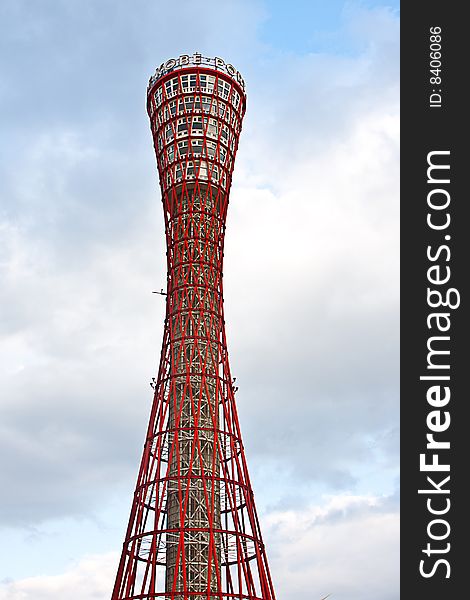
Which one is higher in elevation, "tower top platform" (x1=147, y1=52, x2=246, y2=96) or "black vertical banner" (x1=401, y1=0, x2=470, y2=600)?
"tower top platform" (x1=147, y1=52, x2=246, y2=96)

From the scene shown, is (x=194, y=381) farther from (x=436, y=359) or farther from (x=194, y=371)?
(x=436, y=359)

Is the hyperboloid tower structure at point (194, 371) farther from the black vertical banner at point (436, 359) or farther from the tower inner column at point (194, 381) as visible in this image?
the black vertical banner at point (436, 359)

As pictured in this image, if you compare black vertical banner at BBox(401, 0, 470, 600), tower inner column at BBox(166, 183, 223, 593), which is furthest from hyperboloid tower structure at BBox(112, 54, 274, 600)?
black vertical banner at BBox(401, 0, 470, 600)

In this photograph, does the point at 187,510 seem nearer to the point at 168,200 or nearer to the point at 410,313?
the point at 168,200

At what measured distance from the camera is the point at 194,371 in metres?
66.9

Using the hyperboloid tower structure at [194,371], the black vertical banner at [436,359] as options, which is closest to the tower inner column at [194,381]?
the hyperboloid tower structure at [194,371]

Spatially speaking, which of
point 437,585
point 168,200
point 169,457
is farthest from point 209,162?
point 437,585

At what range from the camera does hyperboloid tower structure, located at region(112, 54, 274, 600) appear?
60656 millimetres

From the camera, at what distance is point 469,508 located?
37.3 metres

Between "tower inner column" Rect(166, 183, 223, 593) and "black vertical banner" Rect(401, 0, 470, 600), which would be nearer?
"black vertical banner" Rect(401, 0, 470, 600)

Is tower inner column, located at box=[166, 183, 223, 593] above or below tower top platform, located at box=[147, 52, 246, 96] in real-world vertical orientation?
below

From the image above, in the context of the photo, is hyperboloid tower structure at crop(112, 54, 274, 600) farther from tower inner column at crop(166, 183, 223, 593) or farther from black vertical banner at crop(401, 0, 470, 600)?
black vertical banner at crop(401, 0, 470, 600)

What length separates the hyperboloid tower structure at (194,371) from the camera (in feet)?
199

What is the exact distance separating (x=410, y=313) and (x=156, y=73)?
43.1 m
